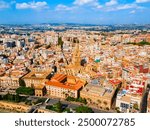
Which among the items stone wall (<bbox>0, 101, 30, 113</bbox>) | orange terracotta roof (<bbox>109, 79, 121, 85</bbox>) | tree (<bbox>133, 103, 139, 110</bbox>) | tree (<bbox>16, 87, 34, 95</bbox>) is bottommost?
stone wall (<bbox>0, 101, 30, 113</bbox>)

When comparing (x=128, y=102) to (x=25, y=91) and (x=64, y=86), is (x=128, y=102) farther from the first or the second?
(x=25, y=91)

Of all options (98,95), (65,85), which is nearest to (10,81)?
(65,85)

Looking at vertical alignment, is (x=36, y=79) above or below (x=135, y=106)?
above

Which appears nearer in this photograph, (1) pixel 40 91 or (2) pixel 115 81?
(1) pixel 40 91

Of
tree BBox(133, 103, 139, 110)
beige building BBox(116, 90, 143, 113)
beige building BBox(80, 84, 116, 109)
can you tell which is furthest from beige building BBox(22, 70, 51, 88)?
tree BBox(133, 103, 139, 110)

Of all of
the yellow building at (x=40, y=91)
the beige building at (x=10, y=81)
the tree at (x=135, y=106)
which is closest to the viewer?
the tree at (x=135, y=106)

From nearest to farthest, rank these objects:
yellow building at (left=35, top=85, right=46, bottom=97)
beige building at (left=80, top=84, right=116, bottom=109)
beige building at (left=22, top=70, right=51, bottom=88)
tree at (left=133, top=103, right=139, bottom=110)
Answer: tree at (left=133, top=103, right=139, bottom=110) → beige building at (left=80, top=84, right=116, bottom=109) → yellow building at (left=35, top=85, right=46, bottom=97) → beige building at (left=22, top=70, right=51, bottom=88)

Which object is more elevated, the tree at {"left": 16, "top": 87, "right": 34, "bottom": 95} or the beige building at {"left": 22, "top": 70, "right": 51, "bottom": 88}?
the beige building at {"left": 22, "top": 70, "right": 51, "bottom": 88}

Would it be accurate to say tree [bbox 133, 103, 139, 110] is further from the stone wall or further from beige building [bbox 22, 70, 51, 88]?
beige building [bbox 22, 70, 51, 88]

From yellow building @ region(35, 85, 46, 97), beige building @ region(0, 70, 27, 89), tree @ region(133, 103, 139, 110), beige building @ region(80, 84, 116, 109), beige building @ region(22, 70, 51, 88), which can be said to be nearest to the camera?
tree @ region(133, 103, 139, 110)

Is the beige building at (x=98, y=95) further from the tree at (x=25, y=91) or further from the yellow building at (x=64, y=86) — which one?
the tree at (x=25, y=91)

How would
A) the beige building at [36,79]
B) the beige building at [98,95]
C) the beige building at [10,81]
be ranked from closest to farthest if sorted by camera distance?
the beige building at [98,95]
the beige building at [36,79]
the beige building at [10,81]

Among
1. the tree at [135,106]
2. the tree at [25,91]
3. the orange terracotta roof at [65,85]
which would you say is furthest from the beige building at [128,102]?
the tree at [25,91]
